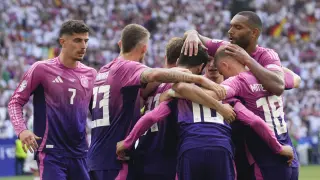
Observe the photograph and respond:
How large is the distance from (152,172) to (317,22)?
32185 millimetres

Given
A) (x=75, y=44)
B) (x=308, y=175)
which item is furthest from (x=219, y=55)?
(x=308, y=175)

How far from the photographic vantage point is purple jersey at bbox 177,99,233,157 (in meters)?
7.54

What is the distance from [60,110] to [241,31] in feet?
7.86

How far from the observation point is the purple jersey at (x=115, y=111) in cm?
830

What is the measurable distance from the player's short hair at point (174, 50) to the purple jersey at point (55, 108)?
4.69ft

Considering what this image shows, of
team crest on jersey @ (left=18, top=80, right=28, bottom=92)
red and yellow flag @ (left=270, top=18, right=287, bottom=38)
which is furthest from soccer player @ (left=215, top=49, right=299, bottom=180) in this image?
red and yellow flag @ (left=270, top=18, right=287, bottom=38)

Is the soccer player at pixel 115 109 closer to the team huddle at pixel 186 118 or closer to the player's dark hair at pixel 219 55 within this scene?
the team huddle at pixel 186 118

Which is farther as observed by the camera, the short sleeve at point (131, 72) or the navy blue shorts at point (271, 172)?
the short sleeve at point (131, 72)

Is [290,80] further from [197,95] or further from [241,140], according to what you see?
[197,95]

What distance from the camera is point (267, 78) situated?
775cm

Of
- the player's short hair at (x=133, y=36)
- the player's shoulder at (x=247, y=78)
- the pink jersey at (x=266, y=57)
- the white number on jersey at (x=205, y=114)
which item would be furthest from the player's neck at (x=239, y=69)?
the player's short hair at (x=133, y=36)

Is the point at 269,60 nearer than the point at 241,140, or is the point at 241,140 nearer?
the point at 241,140

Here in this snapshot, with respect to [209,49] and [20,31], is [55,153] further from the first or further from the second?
[20,31]

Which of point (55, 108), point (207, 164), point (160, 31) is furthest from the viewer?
point (160, 31)
